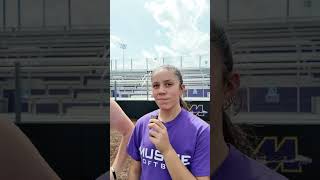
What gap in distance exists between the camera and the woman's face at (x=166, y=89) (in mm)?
2502

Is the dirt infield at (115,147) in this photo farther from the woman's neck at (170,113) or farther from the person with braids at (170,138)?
the woman's neck at (170,113)

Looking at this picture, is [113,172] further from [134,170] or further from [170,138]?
[170,138]

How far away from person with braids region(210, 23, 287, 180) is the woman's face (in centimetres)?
22

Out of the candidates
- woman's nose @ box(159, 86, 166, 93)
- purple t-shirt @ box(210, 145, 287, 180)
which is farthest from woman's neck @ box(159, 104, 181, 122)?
purple t-shirt @ box(210, 145, 287, 180)

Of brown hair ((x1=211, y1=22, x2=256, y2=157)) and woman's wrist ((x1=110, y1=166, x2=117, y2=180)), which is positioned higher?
brown hair ((x1=211, y1=22, x2=256, y2=157))

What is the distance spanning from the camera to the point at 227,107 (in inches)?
94.0

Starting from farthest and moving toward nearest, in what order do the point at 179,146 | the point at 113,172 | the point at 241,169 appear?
1. the point at 113,172
2. the point at 179,146
3. the point at 241,169

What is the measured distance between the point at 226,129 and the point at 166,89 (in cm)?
41

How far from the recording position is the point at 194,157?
96.6 inches

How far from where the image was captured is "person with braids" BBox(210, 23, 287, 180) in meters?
2.37

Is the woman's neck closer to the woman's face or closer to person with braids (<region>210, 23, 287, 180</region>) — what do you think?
the woman's face

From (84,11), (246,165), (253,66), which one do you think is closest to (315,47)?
(253,66)

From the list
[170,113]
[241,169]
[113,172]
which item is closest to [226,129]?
[241,169]

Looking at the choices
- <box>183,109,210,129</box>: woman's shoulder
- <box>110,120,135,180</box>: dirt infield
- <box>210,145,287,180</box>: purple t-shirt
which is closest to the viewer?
<box>210,145,287,180</box>: purple t-shirt
